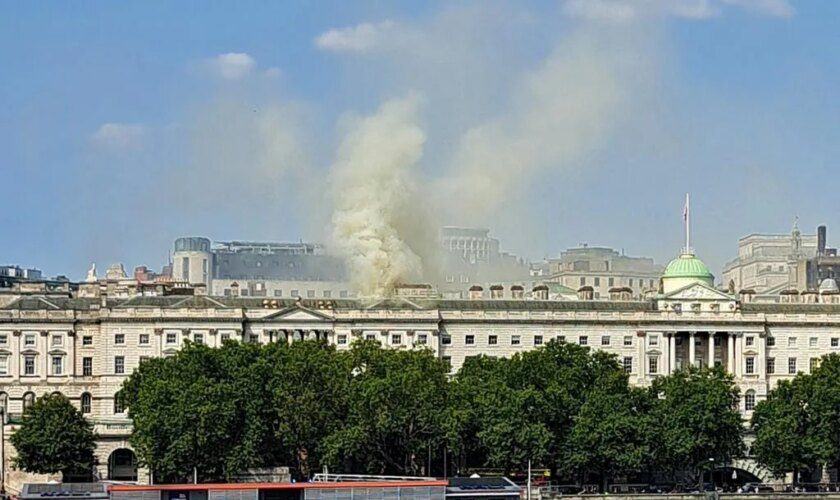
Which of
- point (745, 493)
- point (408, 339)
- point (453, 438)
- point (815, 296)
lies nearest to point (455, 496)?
point (453, 438)

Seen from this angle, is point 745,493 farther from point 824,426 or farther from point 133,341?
point 133,341

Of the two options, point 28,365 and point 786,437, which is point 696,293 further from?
point 28,365

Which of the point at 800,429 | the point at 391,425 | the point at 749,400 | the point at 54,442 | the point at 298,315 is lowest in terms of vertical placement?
the point at 54,442

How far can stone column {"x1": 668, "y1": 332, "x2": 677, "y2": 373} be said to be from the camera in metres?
146

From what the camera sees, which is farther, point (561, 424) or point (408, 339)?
point (408, 339)

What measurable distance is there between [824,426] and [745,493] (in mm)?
8661

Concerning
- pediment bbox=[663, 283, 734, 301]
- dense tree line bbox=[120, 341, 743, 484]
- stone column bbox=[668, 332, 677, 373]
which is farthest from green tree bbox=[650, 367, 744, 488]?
pediment bbox=[663, 283, 734, 301]

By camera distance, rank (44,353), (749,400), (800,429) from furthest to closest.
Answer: (749,400)
(44,353)
(800,429)

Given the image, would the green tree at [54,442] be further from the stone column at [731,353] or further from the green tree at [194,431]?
the stone column at [731,353]

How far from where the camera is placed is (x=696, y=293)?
149125mm

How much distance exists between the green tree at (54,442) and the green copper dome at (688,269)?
176 ft

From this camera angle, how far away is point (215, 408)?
4299 inches

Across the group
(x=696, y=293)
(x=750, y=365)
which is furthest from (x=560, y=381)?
(x=696, y=293)

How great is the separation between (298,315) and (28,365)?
19333 millimetres
